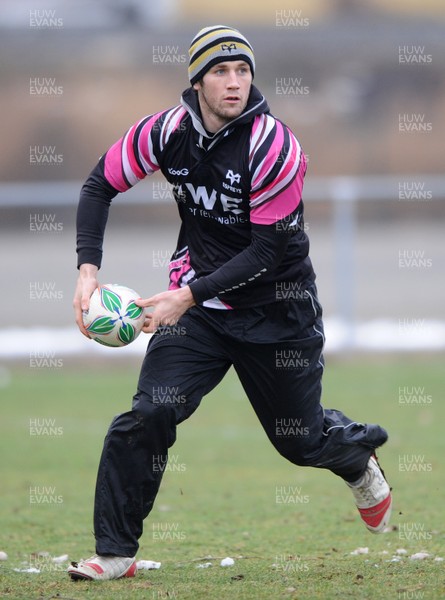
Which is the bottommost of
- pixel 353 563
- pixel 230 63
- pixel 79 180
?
pixel 353 563

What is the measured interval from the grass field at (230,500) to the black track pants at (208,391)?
45 centimetres

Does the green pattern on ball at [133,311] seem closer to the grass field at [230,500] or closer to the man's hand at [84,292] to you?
the man's hand at [84,292]

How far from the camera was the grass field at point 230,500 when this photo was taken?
576 cm

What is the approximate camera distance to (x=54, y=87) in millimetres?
37875

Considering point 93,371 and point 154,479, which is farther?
point 93,371

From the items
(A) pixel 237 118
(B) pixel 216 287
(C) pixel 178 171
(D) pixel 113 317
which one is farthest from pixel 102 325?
(A) pixel 237 118


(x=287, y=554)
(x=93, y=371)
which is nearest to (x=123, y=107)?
(x=93, y=371)

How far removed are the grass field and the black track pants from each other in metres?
0.45

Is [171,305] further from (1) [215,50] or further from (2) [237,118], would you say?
(1) [215,50]

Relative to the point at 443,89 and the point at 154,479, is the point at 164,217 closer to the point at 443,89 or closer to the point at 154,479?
the point at 154,479

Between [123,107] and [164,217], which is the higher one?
[123,107]

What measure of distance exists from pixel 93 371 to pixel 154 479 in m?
9.44

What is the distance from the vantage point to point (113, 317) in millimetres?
5816

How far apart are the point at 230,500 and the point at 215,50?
3932 mm
